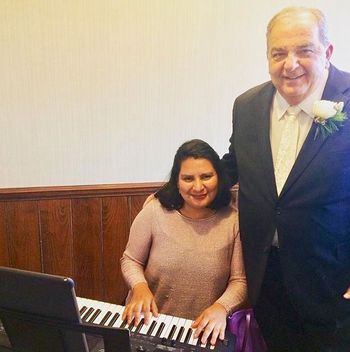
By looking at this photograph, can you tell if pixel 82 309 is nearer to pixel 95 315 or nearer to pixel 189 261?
pixel 95 315

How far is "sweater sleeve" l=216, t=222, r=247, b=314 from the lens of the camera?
1418mm

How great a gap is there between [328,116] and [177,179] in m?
0.64

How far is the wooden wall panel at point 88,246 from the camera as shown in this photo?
1917mm

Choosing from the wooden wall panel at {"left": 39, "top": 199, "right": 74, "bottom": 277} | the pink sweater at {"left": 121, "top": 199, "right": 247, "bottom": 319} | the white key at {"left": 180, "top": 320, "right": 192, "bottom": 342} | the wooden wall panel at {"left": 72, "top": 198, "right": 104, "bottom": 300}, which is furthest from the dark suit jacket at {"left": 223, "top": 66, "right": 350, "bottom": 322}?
the wooden wall panel at {"left": 39, "top": 199, "right": 74, "bottom": 277}

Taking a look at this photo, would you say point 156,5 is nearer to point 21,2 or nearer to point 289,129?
point 21,2

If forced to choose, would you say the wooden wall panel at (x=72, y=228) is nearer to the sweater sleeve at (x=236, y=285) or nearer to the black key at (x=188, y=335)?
the sweater sleeve at (x=236, y=285)

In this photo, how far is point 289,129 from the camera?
1318 millimetres

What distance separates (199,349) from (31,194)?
3.66 ft

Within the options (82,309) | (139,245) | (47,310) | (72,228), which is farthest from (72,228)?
(47,310)

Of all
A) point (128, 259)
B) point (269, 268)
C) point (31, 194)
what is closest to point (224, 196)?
point (269, 268)

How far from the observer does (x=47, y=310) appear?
90cm

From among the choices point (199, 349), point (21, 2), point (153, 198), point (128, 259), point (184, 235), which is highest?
point (21, 2)

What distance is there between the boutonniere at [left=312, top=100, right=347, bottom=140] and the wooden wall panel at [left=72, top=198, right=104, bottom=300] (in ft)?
3.67

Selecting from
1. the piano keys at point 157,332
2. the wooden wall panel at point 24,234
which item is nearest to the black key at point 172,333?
the piano keys at point 157,332
